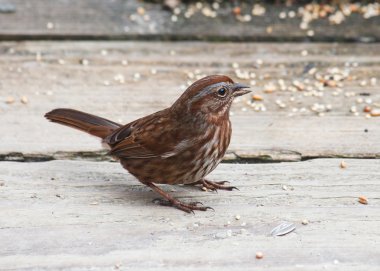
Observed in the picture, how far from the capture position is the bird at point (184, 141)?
3.80 m

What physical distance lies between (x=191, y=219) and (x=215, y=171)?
1.91 ft

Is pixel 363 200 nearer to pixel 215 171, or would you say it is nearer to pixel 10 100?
pixel 215 171

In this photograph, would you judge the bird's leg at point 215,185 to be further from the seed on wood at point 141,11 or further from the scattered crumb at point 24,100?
the seed on wood at point 141,11

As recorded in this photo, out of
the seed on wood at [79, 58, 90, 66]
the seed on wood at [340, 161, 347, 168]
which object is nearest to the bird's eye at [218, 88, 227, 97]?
the seed on wood at [340, 161, 347, 168]

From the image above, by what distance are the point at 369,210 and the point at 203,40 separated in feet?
7.43

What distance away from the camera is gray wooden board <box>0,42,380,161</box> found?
171 inches

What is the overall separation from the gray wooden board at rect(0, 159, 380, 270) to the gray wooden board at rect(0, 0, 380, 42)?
1.64 m

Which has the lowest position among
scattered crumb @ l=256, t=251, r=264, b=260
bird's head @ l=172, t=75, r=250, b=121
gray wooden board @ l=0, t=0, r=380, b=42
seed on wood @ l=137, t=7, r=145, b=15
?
scattered crumb @ l=256, t=251, r=264, b=260

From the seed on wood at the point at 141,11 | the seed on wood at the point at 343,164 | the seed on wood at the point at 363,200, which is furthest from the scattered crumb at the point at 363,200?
the seed on wood at the point at 141,11

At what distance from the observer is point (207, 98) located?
391cm

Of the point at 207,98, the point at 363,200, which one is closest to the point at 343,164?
the point at 363,200

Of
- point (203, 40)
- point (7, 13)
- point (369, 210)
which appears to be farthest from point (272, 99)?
point (7, 13)

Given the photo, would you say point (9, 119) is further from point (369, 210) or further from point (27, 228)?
point (369, 210)

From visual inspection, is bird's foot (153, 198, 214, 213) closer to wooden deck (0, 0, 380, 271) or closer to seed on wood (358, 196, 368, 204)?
wooden deck (0, 0, 380, 271)
